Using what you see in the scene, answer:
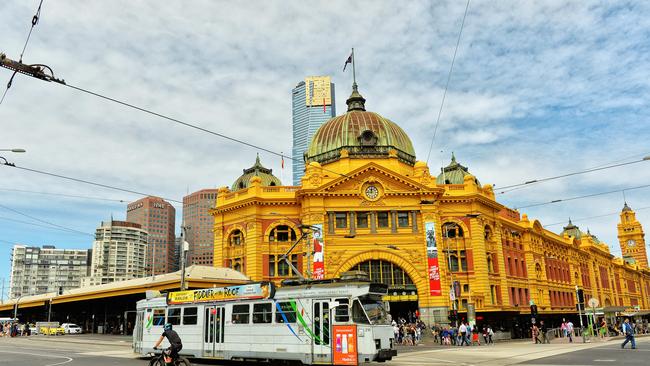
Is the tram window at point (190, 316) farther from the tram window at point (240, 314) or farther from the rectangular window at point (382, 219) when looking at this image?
the rectangular window at point (382, 219)

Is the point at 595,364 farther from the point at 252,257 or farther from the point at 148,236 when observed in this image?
the point at 148,236

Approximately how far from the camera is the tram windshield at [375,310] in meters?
20.3

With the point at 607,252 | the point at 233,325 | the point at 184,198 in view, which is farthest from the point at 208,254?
the point at 233,325

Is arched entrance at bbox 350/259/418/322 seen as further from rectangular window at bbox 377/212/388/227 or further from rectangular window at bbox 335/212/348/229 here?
rectangular window at bbox 335/212/348/229

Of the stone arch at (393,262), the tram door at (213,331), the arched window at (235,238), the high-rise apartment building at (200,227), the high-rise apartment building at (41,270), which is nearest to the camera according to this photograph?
the tram door at (213,331)

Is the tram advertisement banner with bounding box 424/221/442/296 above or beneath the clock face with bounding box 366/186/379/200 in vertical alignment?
beneath

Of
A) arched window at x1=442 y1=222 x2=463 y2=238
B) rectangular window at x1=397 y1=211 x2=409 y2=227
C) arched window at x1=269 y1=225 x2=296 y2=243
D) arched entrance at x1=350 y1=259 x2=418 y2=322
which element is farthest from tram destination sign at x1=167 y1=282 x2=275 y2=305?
arched window at x1=442 y1=222 x2=463 y2=238

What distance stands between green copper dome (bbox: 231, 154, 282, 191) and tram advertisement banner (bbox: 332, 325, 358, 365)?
4192 cm

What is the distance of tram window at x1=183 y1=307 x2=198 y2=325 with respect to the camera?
82.5 ft

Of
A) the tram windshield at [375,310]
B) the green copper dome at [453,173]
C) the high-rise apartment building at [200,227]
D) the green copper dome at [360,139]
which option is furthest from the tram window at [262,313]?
the high-rise apartment building at [200,227]

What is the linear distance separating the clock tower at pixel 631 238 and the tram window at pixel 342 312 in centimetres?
14402

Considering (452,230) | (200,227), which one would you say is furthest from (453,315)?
(200,227)

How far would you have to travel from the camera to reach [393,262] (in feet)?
163

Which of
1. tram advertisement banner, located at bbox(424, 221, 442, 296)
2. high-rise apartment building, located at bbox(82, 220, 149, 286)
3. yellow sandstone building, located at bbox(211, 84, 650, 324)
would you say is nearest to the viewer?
tram advertisement banner, located at bbox(424, 221, 442, 296)
